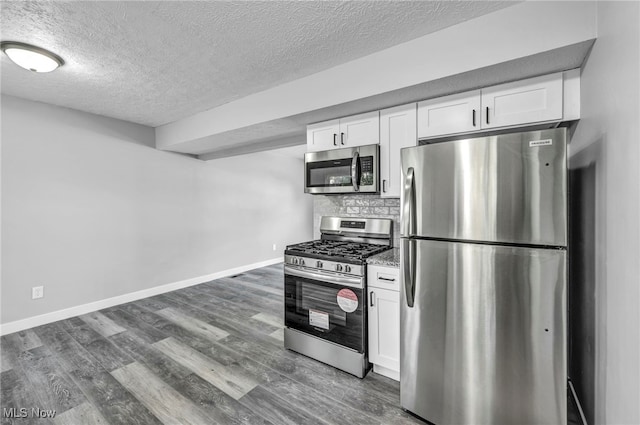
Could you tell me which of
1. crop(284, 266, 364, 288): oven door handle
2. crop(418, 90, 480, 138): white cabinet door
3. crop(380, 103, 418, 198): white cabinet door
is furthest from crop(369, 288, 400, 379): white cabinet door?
crop(418, 90, 480, 138): white cabinet door

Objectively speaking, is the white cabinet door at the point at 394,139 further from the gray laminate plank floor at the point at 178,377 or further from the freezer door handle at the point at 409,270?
the gray laminate plank floor at the point at 178,377

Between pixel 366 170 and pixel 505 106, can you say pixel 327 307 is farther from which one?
pixel 505 106

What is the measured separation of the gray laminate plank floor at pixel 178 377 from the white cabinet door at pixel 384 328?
0.57 ft

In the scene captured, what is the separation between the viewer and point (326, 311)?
94.3 inches

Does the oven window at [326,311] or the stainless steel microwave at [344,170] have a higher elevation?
the stainless steel microwave at [344,170]

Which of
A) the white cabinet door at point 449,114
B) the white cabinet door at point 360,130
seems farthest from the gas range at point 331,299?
the white cabinet door at point 449,114

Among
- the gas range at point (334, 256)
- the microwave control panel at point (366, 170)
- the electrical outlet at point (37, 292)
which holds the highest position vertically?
the microwave control panel at point (366, 170)

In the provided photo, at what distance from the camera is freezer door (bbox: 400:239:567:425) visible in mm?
1412

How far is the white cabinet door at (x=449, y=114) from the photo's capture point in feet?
6.79

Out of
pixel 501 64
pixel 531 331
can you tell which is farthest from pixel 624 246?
pixel 501 64

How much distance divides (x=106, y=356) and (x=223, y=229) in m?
2.91

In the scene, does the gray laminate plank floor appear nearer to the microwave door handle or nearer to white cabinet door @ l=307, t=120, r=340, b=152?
the microwave door handle

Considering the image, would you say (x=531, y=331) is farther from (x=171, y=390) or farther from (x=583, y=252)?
(x=171, y=390)

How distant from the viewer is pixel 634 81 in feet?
3.61
